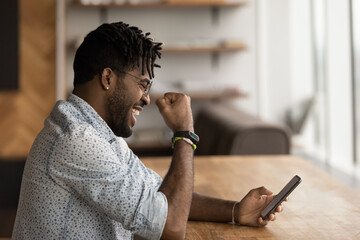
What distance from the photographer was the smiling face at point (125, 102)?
1542 millimetres

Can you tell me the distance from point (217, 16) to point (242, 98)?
2.91 feet

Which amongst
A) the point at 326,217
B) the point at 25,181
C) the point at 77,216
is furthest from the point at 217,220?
the point at 25,181

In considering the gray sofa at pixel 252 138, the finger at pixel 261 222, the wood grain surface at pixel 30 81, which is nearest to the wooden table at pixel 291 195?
the finger at pixel 261 222

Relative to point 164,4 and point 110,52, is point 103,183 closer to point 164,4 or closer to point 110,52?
point 110,52

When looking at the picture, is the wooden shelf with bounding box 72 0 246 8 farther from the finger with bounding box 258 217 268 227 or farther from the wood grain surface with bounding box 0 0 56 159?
the finger with bounding box 258 217 268 227

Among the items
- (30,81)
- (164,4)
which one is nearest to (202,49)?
(164,4)

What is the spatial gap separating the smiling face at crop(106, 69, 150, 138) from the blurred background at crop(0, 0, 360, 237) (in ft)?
13.8

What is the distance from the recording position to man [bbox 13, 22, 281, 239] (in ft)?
4.61

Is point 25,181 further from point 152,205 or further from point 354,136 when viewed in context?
point 354,136

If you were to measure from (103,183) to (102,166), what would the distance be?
4 centimetres

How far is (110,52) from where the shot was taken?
152cm

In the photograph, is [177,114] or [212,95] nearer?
[177,114]

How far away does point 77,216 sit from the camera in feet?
4.71

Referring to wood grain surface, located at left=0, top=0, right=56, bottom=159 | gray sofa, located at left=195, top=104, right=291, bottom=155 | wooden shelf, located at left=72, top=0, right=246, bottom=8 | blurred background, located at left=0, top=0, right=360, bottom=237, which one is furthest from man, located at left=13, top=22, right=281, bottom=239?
wood grain surface, located at left=0, top=0, right=56, bottom=159
